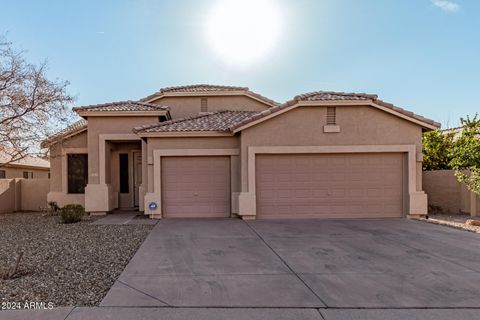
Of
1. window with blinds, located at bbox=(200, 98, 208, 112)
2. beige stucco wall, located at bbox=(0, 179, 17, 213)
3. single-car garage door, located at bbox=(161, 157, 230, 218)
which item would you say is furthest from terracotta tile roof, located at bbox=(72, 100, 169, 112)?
beige stucco wall, located at bbox=(0, 179, 17, 213)

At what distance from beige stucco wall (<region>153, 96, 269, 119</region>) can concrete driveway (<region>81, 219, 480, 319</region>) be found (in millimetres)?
9241

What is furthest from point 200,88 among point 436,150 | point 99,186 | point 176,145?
point 436,150

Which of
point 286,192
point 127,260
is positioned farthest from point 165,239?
point 286,192

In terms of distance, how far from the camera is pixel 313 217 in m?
12.1

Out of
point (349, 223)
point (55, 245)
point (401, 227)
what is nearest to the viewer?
point (55, 245)

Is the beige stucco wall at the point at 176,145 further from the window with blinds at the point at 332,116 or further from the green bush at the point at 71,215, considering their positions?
the window with blinds at the point at 332,116

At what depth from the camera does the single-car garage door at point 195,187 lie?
492 inches

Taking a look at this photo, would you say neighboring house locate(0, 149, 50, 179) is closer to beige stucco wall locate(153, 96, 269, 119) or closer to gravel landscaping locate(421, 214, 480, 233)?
beige stucco wall locate(153, 96, 269, 119)

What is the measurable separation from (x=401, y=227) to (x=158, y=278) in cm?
832

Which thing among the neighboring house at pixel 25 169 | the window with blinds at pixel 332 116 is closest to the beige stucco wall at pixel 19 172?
the neighboring house at pixel 25 169

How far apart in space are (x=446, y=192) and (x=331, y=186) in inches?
243

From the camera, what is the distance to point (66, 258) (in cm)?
673

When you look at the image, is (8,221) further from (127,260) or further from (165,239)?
(127,260)

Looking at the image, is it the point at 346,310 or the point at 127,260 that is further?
the point at 127,260
